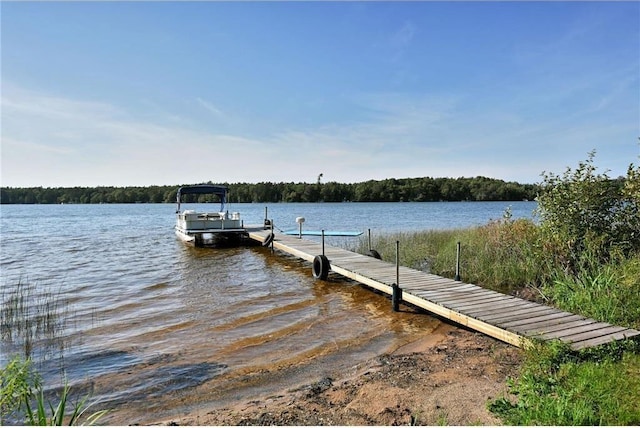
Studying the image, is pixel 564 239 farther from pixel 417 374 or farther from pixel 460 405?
pixel 460 405

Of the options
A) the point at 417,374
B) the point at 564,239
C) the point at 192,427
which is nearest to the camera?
the point at 192,427

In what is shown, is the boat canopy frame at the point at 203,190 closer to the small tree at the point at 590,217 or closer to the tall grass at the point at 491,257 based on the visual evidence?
the tall grass at the point at 491,257

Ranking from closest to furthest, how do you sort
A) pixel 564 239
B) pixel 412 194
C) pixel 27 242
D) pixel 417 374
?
1. pixel 417 374
2. pixel 564 239
3. pixel 27 242
4. pixel 412 194

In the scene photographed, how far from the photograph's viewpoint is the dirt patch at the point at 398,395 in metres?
3.99

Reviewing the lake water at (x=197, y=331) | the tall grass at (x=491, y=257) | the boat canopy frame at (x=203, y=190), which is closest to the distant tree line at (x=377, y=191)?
the boat canopy frame at (x=203, y=190)

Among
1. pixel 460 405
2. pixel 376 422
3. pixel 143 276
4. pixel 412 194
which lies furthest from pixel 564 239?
pixel 412 194

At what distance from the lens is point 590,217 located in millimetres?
8297

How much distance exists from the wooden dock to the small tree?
2152 mm

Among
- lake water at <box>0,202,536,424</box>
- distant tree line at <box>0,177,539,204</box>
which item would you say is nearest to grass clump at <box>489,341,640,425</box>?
lake water at <box>0,202,536,424</box>

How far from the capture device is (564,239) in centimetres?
837

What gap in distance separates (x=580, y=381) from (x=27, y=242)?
1176 inches

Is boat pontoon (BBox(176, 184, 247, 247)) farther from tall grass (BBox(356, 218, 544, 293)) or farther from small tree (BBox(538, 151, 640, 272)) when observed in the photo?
small tree (BBox(538, 151, 640, 272))

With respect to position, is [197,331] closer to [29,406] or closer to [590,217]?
[29,406]

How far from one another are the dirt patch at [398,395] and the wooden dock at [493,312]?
321mm
